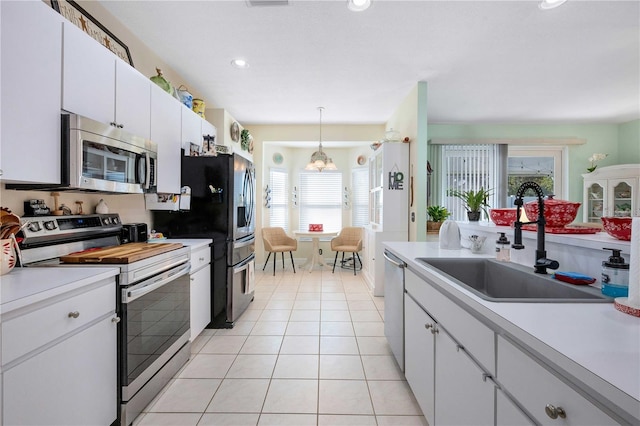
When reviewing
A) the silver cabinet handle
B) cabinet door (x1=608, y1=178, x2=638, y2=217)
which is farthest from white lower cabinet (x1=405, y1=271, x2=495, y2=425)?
cabinet door (x1=608, y1=178, x2=638, y2=217)

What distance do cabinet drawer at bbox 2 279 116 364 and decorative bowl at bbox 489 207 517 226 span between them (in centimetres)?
242

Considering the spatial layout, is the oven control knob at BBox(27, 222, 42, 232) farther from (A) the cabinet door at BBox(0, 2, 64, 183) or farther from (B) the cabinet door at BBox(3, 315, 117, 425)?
(B) the cabinet door at BBox(3, 315, 117, 425)

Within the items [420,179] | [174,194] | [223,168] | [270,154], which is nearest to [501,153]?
[420,179]

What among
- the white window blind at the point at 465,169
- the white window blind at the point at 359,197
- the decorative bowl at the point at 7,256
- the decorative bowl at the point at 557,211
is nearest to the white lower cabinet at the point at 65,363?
the decorative bowl at the point at 7,256

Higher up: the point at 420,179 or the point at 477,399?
the point at 420,179

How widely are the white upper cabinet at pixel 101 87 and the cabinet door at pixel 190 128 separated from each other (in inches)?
23.3

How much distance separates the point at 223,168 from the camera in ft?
9.36

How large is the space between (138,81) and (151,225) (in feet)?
4.43

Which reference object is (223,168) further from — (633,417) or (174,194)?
(633,417)

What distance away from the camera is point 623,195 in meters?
4.60

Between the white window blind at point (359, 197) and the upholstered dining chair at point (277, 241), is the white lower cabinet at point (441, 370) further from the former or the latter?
the white window blind at point (359, 197)

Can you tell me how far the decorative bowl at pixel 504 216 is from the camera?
197 centimetres

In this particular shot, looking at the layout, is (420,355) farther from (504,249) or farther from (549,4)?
(549,4)

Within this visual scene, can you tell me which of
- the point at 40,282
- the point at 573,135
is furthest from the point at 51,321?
the point at 573,135
